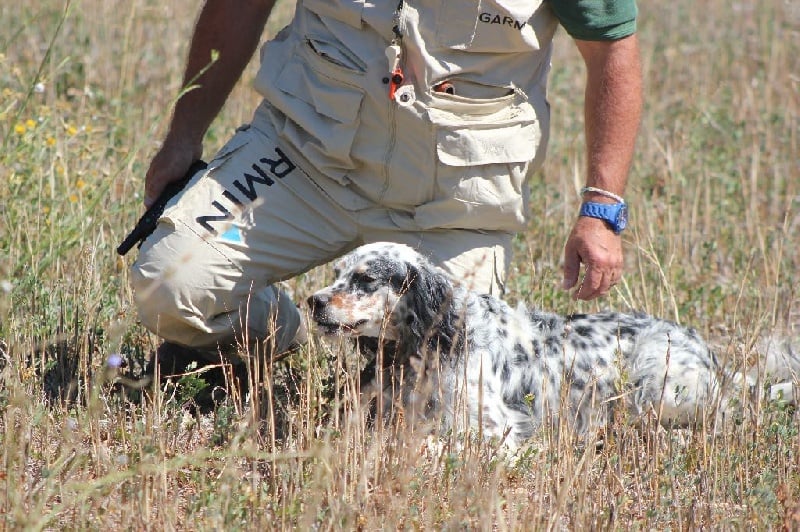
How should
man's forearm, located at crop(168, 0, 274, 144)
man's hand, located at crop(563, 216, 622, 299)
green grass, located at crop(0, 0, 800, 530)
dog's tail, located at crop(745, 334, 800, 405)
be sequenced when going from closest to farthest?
green grass, located at crop(0, 0, 800, 530) < man's hand, located at crop(563, 216, 622, 299) < man's forearm, located at crop(168, 0, 274, 144) < dog's tail, located at crop(745, 334, 800, 405)

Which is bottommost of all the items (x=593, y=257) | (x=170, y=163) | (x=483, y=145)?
(x=593, y=257)

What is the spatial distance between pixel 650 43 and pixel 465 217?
6.29 m

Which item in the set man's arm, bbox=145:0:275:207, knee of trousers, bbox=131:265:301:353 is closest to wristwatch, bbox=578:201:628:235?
knee of trousers, bbox=131:265:301:353

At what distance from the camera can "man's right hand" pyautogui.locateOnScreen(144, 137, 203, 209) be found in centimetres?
431

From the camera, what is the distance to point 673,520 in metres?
3.25

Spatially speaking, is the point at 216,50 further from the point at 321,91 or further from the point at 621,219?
the point at 621,219

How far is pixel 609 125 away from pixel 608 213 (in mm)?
352

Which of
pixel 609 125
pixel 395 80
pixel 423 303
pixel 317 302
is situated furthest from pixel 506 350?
pixel 395 80

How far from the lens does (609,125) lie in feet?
13.1

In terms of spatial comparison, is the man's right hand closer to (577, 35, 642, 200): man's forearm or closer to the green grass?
the green grass

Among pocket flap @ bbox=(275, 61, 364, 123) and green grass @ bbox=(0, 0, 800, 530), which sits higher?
pocket flap @ bbox=(275, 61, 364, 123)

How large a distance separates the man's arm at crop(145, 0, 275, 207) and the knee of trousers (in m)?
0.49

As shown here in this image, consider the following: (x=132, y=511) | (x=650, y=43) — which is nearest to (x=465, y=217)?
(x=132, y=511)

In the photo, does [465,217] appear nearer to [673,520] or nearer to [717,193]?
[673,520]
